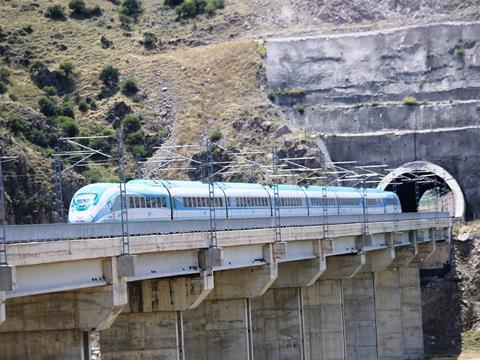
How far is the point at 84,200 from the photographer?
51.5 m

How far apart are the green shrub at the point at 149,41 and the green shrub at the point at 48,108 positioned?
2510cm

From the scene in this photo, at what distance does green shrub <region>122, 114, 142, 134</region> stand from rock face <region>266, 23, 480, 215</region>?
13908mm

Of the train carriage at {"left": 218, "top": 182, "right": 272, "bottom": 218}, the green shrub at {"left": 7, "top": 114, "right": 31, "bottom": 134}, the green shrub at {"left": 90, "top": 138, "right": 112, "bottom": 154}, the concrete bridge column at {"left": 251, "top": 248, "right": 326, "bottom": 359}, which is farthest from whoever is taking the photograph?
the green shrub at {"left": 90, "top": 138, "right": 112, "bottom": 154}

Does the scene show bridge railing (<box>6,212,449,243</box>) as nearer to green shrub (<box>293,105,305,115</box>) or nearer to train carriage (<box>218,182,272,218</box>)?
train carriage (<box>218,182,272,218</box>)

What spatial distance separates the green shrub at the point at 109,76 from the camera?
401 ft

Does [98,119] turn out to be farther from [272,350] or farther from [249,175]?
[272,350]

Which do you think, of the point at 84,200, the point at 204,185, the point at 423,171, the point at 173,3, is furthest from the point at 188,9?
the point at 84,200

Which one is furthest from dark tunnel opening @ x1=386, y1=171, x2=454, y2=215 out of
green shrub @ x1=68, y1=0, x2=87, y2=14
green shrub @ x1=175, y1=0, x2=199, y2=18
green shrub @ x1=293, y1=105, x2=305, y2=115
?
green shrub @ x1=68, y1=0, x2=87, y2=14

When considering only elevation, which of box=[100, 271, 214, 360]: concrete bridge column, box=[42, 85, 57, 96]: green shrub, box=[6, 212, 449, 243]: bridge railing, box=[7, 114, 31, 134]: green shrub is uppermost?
box=[42, 85, 57, 96]: green shrub

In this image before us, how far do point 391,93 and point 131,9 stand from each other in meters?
37.0

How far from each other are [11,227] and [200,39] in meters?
109

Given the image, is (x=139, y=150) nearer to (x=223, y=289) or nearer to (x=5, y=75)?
(x=5, y=75)

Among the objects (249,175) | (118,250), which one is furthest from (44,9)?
(118,250)

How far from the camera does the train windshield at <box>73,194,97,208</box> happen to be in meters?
51.1
